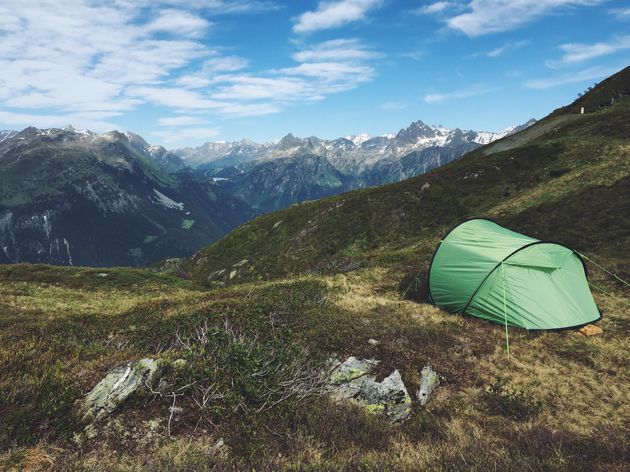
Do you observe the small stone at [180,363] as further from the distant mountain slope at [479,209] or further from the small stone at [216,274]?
the small stone at [216,274]

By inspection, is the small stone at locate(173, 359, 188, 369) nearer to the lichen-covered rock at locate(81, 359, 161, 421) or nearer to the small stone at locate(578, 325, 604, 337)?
the lichen-covered rock at locate(81, 359, 161, 421)

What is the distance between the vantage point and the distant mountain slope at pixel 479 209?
33.2 m

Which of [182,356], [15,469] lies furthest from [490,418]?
[15,469]

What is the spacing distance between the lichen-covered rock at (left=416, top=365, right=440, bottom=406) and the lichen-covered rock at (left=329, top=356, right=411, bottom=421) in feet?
2.00

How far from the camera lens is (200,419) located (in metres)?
8.02

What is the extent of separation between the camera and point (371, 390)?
11.1 metres

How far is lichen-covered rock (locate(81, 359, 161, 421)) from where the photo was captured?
788 cm

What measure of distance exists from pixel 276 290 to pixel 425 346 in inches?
443

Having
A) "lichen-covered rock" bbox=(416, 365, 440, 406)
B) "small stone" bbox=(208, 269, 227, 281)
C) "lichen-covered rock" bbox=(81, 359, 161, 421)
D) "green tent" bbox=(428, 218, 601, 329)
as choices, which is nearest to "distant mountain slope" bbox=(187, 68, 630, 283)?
"small stone" bbox=(208, 269, 227, 281)

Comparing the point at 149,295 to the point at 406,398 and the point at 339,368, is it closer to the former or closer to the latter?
the point at 339,368

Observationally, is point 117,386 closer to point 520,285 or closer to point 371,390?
point 371,390

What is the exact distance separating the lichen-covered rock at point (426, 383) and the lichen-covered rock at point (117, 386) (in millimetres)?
7675

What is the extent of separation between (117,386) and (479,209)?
43823 mm

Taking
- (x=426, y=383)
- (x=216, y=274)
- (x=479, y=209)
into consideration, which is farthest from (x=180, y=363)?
(x=216, y=274)
